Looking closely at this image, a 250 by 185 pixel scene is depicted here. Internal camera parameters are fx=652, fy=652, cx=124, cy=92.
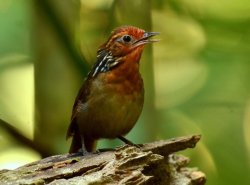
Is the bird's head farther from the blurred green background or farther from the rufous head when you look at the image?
the blurred green background

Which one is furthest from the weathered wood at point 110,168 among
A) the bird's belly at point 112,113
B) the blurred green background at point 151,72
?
the blurred green background at point 151,72

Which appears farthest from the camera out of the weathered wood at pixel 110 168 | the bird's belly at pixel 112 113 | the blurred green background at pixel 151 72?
the blurred green background at pixel 151 72

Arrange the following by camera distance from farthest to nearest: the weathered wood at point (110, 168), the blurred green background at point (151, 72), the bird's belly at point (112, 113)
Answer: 1. the blurred green background at point (151, 72)
2. the bird's belly at point (112, 113)
3. the weathered wood at point (110, 168)

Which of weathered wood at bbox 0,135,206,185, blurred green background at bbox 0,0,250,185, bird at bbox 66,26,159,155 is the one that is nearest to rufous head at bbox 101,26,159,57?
bird at bbox 66,26,159,155

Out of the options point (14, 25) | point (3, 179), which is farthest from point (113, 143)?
point (3, 179)

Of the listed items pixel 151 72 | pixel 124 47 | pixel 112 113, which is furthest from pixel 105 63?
pixel 151 72

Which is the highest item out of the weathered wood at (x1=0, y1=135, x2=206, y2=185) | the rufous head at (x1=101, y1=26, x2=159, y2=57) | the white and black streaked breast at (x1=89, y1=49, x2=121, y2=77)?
the rufous head at (x1=101, y1=26, x2=159, y2=57)

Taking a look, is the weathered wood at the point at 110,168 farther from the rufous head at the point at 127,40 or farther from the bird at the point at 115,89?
the rufous head at the point at 127,40

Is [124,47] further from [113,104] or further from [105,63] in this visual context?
[113,104]
